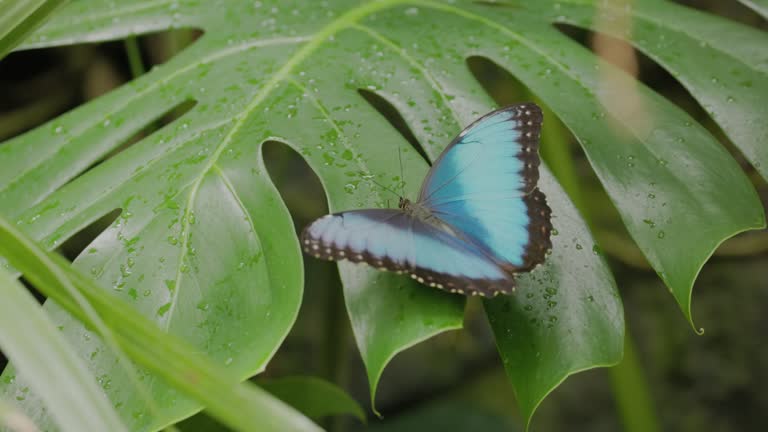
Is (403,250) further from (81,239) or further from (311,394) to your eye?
(81,239)

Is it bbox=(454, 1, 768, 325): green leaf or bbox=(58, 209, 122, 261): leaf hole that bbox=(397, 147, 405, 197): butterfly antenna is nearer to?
bbox=(454, 1, 768, 325): green leaf

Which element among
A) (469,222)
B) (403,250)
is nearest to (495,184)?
(469,222)

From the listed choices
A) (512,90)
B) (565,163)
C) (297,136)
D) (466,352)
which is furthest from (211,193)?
(466,352)

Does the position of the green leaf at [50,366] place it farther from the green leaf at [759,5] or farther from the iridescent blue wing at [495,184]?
the green leaf at [759,5]

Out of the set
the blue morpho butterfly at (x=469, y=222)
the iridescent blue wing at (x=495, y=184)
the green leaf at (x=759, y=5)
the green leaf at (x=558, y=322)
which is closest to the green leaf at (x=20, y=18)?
the blue morpho butterfly at (x=469, y=222)

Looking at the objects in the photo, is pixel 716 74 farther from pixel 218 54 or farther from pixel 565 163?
pixel 218 54

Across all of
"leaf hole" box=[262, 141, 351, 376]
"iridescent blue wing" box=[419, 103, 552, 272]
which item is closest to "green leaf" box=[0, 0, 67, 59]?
"iridescent blue wing" box=[419, 103, 552, 272]

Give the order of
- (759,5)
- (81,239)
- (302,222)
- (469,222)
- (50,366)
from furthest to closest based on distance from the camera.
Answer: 1. (302,222)
2. (81,239)
3. (759,5)
4. (469,222)
5. (50,366)
